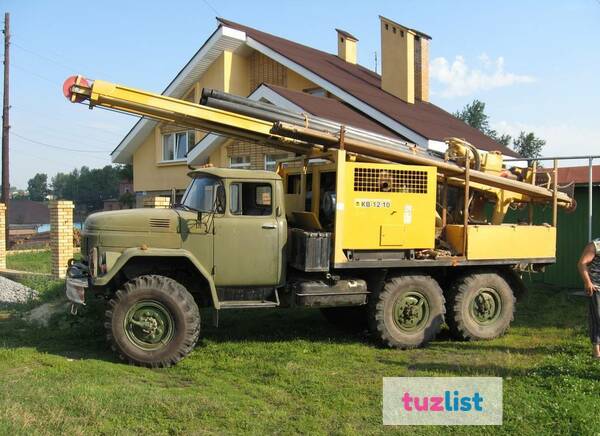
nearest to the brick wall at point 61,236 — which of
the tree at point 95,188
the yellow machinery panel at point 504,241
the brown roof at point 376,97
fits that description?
the brown roof at point 376,97

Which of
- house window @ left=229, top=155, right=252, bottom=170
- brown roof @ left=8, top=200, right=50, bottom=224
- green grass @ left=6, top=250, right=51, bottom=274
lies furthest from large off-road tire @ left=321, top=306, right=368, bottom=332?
brown roof @ left=8, top=200, right=50, bottom=224

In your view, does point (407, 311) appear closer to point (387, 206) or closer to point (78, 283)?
point (387, 206)

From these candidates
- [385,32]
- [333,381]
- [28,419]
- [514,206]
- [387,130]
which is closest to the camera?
[28,419]

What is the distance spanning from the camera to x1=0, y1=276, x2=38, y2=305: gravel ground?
10.6 meters

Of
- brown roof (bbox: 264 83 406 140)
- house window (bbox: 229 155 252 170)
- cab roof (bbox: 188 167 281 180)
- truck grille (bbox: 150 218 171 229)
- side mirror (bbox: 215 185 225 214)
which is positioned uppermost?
brown roof (bbox: 264 83 406 140)

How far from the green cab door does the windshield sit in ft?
0.66

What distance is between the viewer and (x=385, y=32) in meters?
18.5

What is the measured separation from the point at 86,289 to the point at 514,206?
6725 mm

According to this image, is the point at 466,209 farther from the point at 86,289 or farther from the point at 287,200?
the point at 86,289

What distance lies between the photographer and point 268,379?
5996 mm

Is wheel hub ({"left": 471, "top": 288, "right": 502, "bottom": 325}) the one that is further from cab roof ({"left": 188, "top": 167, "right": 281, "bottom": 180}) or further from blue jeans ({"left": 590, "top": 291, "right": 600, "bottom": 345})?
cab roof ({"left": 188, "top": 167, "right": 281, "bottom": 180})

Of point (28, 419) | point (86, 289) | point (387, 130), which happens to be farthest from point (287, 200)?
point (387, 130)

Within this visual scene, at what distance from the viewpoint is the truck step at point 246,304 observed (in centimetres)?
696

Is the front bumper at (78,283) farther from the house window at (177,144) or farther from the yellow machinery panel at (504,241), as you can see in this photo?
the house window at (177,144)
